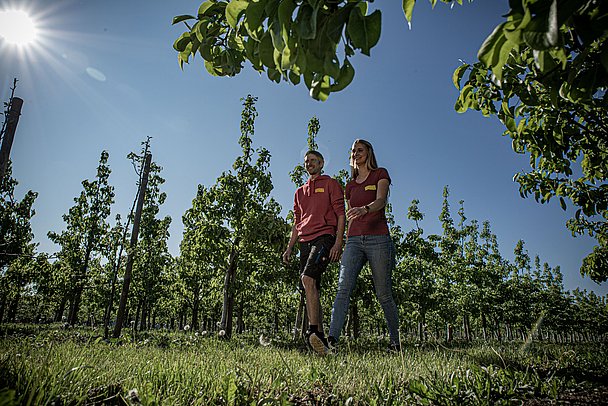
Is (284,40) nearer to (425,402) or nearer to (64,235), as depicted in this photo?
(425,402)

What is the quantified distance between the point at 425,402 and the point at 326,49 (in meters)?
1.67

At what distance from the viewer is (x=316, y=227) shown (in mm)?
3971

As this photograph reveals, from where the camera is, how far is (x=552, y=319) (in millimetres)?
33656

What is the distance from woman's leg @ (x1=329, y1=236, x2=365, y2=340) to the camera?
3514 mm

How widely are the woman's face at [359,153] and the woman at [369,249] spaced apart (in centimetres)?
7

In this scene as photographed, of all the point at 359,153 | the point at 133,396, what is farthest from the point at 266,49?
the point at 359,153

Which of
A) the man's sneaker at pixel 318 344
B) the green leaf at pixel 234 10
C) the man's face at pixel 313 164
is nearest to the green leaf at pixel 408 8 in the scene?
the green leaf at pixel 234 10

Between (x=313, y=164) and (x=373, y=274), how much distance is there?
1631 mm

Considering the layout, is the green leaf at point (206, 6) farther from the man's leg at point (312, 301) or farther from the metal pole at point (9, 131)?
the metal pole at point (9, 131)

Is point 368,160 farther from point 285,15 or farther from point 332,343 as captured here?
point 285,15

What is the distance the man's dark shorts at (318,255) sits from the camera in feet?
12.3

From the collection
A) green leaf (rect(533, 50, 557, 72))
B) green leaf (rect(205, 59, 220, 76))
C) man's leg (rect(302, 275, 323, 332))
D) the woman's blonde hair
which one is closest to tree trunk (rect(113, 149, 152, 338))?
man's leg (rect(302, 275, 323, 332))

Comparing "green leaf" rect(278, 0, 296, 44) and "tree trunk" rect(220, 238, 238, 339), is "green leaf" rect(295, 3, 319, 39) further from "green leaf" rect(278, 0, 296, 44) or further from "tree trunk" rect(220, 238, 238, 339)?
"tree trunk" rect(220, 238, 238, 339)

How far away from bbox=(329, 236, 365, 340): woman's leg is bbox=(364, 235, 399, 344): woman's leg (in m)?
0.13
